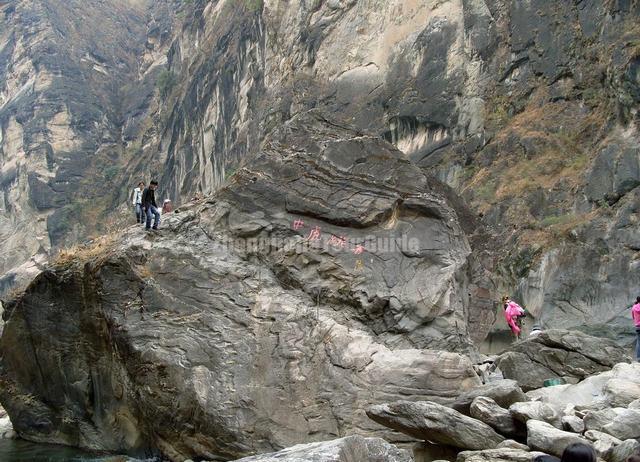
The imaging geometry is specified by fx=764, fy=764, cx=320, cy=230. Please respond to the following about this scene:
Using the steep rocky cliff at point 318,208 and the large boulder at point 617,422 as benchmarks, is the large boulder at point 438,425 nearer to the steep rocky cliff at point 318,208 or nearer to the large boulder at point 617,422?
the large boulder at point 617,422

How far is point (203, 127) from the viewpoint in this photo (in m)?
54.0

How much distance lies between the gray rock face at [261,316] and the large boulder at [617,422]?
279 cm

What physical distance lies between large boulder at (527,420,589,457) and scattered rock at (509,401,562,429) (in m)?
0.36

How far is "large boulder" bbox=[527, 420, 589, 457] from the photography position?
805 centimetres

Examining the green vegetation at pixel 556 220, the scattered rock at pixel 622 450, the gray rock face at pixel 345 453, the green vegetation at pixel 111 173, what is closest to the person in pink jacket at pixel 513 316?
the scattered rock at pixel 622 450

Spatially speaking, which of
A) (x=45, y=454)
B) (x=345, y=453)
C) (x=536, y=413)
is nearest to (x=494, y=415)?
(x=536, y=413)

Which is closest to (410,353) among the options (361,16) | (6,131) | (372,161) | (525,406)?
(525,406)

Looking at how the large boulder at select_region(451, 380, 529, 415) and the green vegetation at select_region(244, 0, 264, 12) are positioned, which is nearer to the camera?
the large boulder at select_region(451, 380, 529, 415)

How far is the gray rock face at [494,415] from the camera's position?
9.25m

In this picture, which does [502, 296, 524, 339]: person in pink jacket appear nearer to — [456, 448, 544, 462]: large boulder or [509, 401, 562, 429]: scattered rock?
[509, 401, 562, 429]: scattered rock

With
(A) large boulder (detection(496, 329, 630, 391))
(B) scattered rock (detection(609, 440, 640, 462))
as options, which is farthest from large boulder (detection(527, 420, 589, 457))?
(A) large boulder (detection(496, 329, 630, 391))

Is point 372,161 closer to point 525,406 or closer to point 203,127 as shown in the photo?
point 525,406

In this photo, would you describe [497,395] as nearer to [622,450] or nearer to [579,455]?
[622,450]

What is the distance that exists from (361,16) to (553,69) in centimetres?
1312
